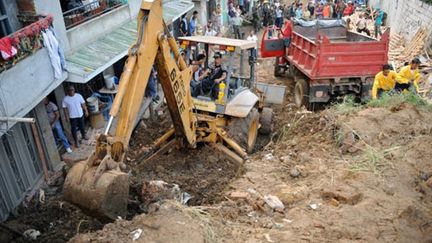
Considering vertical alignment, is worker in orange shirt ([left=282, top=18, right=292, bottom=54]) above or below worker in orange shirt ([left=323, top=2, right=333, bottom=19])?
above

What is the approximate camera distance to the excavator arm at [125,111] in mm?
4164

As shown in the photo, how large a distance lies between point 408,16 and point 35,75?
52.4ft

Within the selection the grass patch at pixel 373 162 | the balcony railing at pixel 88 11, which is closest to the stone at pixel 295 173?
the grass patch at pixel 373 162

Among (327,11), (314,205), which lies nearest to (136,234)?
(314,205)

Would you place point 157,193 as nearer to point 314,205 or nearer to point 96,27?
point 314,205

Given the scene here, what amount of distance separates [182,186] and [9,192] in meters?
2.93

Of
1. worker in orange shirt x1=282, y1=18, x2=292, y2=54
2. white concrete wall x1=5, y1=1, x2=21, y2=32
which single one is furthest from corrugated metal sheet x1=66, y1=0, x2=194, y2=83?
worker in orange shirt x1=282, y1=18, x2=292, y2=54

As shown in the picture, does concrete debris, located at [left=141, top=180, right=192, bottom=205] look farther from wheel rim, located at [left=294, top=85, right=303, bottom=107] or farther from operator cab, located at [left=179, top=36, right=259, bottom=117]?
wheel rim, located at [left=294, top=85, right=303, bottom=107]

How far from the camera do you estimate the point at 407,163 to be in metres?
6.45

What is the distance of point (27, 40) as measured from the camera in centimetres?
684

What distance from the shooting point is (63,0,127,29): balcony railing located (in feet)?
30.6

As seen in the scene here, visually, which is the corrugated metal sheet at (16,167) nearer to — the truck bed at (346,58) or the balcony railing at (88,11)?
the balcony railing at (88,11)

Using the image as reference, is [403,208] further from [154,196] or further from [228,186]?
[154,196]

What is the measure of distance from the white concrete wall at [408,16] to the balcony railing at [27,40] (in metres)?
13.7
